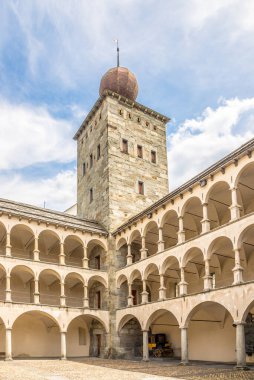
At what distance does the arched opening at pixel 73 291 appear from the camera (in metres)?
31.5

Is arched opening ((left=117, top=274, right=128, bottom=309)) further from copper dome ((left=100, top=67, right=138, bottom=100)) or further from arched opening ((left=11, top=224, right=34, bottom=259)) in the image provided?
copper dome ((left=100, top=67, right=138, bottom=100))

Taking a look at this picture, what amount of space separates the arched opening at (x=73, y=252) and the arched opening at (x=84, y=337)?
13.6 feet

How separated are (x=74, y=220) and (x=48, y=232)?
2.45m

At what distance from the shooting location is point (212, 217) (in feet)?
85.3

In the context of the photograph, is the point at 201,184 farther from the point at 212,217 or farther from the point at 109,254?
the point at 109,254

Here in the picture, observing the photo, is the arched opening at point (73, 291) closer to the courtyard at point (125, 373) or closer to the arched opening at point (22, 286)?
the arched opening at point (22, 286)

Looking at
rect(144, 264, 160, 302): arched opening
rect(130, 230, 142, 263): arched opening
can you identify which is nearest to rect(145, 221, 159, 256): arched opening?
rect(130, 230, 142, 263): arched opening

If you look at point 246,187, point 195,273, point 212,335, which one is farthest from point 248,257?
point 212,335

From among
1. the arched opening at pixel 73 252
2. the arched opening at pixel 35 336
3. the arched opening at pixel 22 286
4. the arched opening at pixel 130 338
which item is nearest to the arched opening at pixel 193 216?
the arched opening at pixel 130 338

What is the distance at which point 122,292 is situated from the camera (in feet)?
98.0

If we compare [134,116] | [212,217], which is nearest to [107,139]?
[134,116]

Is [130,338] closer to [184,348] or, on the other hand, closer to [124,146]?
[184,348]

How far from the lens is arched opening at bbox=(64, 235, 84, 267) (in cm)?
3179

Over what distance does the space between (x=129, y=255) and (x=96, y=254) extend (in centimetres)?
404
